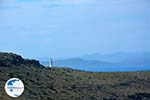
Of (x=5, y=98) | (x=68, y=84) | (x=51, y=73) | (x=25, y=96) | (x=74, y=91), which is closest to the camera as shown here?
(x=5, y=98)

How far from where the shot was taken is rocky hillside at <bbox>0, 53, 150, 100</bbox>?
253 feet

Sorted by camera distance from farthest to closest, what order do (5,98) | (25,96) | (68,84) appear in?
1. (68,84)
2. (25,96)
3. (5,98)

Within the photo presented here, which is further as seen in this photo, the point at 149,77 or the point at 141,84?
the point at 149,77

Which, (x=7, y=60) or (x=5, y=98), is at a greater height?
(x=7, y=60)

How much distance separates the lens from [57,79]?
3533 inches

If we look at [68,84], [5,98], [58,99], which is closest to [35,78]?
[68,84]

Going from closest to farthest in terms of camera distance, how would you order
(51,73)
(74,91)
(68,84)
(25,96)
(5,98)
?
(5,98) < (25,96) < (74,91) < (68,84) < (51,73)

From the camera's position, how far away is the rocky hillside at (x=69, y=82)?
77.0m

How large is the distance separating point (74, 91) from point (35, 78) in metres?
6.60

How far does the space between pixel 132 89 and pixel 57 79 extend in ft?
37.3

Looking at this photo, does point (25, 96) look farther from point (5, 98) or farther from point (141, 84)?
point (141, 84)

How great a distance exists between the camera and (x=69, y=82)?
293 feet

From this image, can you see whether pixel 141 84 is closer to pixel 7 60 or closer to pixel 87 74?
pixel 87 74

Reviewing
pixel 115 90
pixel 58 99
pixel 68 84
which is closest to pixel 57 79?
pixel 68 84
